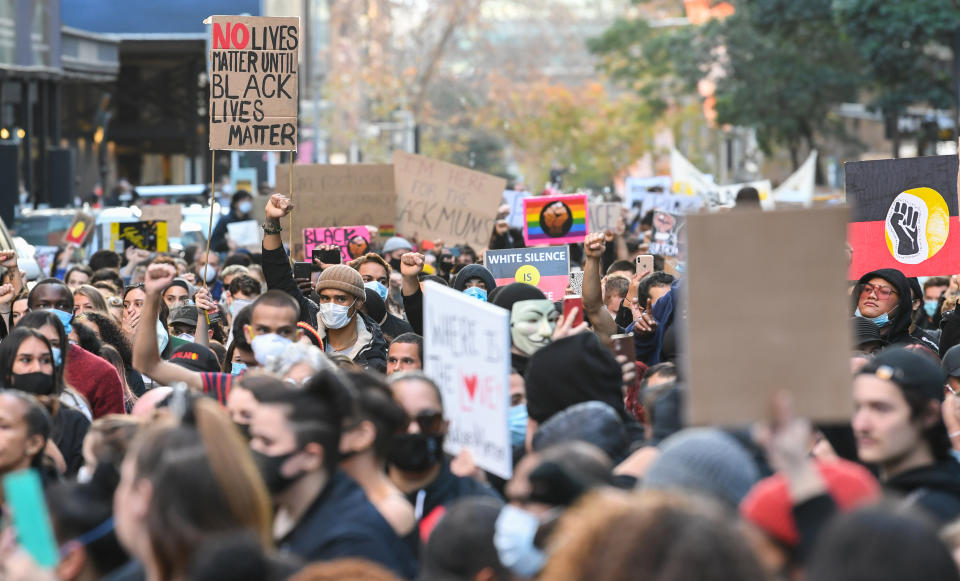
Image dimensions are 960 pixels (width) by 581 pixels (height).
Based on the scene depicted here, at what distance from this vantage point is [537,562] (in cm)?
377

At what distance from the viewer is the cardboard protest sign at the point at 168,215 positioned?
15.9m

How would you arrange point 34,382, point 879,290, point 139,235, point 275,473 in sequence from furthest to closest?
point 139,235 < point 879,290 < point 34,382 < point 275,473

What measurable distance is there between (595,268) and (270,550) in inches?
154

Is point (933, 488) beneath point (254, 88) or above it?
beneath

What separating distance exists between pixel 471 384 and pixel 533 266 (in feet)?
19.1

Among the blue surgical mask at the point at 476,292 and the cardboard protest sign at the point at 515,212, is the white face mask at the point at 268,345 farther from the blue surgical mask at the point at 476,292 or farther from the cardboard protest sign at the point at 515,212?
the cardboard protest sign at the point at 515,212

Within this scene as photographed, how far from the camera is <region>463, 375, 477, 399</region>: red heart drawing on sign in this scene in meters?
5.22

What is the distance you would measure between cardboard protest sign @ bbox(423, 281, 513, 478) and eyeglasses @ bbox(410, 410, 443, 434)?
0.16 metres

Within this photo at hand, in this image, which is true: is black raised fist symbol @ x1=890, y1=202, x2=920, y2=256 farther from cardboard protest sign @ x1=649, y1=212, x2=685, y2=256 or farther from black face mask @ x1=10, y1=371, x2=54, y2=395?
black face mask @ x1=10, y1=371, x2=54, y2=395

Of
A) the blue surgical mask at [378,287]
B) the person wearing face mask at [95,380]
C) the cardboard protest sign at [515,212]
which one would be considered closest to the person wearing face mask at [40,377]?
the person wearing face mask at [95,380]

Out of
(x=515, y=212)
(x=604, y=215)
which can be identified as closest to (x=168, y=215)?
(x=515, y=212)

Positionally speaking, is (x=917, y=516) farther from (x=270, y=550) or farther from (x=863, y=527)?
(x=270, y=550)

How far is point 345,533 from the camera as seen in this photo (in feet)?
13.8

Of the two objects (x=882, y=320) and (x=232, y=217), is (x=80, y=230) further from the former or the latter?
(x=882, y=320)
